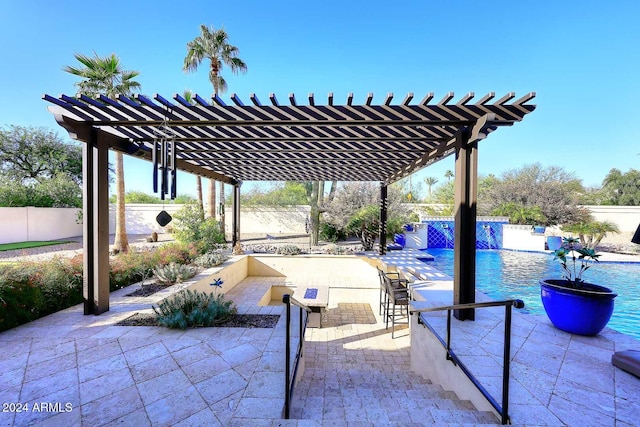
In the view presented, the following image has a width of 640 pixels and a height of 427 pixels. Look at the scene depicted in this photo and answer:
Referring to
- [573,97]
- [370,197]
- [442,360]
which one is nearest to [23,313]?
[442,360]

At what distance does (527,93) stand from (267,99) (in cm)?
309

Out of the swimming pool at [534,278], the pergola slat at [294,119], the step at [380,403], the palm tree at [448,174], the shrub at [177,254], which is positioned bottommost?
the swimming pool at [534,278]

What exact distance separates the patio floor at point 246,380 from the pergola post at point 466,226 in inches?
15.2

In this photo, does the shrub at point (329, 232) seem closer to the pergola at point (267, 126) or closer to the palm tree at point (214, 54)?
the palm tree at point (214, 54)

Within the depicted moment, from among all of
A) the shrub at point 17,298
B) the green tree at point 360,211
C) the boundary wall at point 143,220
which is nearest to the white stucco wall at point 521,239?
the green tree at point 360,211

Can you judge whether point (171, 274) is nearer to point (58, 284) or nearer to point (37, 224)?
point (58, 284)

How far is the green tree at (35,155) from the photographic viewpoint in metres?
16.4

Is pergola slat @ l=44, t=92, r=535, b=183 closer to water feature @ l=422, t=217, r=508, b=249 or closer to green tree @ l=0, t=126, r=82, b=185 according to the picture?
water feature @ l=422, t=217, r=508, b=249

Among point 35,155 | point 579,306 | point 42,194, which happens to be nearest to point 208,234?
point 579,306

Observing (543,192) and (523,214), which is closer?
(523,214)

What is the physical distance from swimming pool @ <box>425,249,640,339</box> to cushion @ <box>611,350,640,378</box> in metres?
3.17

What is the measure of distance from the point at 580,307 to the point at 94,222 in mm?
6322

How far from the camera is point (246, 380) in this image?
2229 millimetres

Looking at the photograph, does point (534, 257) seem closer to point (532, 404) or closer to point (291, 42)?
point (532, 404)
